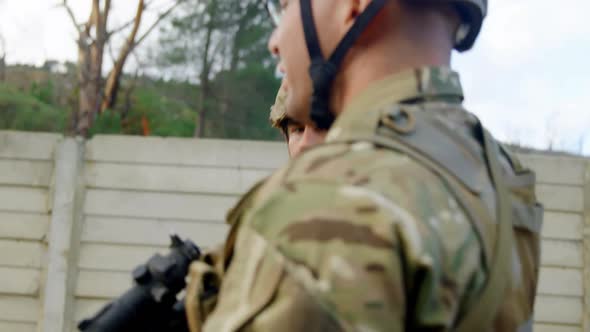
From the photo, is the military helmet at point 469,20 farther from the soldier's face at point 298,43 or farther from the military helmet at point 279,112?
the military helmet at point 279,112

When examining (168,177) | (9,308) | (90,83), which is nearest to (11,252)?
(9,308)

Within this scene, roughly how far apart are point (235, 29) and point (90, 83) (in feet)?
7.14

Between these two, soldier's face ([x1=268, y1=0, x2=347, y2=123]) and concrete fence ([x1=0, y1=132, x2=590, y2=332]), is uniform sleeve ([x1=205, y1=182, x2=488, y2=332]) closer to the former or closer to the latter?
soldier's face ([x1=268, y1=0, x2=347, y2=123])

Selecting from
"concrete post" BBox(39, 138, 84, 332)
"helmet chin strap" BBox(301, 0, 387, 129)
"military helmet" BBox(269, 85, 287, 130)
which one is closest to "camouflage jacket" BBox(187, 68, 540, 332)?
"helmet chin strap" BBox(301, 0, 387, 129)

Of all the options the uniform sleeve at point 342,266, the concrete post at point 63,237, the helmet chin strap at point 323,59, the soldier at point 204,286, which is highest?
the helmet chin strap at point 323,59

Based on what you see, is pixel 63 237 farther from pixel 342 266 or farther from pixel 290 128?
pixel 342 266

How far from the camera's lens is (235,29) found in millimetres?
12281

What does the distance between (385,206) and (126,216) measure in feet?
15.9

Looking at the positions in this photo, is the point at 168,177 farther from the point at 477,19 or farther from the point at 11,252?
the point at 477,19

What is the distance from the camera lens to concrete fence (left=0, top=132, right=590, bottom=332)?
559 cm

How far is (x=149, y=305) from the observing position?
1.28 meters

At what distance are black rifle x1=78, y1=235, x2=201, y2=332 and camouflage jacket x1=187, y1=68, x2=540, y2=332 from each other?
0.17 meters

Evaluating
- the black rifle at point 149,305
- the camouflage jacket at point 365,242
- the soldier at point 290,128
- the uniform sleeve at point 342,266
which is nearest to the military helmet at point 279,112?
the soldier at point 290,128

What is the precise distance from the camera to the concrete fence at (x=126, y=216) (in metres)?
5.59
